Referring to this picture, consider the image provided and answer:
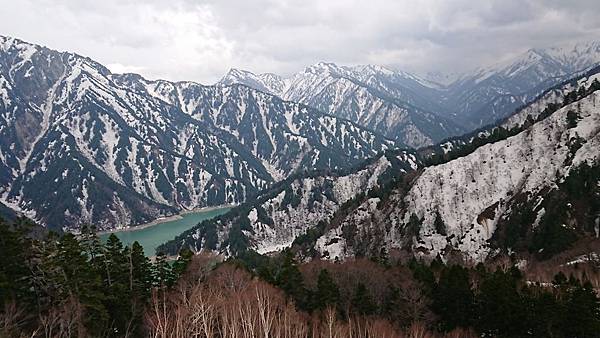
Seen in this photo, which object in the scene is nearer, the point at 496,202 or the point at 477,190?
the point at 496,202

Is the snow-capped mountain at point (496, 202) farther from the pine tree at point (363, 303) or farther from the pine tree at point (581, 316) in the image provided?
the pine tree at point (363, 303)

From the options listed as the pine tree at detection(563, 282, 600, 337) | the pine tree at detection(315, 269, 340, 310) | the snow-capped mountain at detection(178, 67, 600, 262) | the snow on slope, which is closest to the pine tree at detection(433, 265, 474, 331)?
the pine tree at detection(563, 282, 600, 337)

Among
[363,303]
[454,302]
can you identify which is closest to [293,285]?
[363,303]

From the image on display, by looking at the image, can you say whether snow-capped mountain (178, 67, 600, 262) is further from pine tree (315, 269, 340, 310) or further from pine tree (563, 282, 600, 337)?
pine tree (315, 269, 340, 310)

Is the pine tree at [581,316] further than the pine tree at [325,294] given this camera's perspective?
No

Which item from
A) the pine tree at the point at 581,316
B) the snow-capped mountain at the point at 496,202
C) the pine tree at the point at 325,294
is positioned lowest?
the pine tree at the point at 581,316

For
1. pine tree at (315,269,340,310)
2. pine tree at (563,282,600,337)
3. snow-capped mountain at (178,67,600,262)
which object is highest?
snow-capped mountain at (178,67,600,262)

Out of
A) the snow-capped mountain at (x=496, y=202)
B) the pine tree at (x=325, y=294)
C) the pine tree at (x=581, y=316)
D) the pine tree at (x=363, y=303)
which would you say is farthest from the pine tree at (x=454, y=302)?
the snow-capped mountain at (x=496, y=202)

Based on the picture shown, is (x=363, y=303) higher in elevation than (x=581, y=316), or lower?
higher

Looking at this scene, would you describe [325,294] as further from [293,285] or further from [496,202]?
[496,202]

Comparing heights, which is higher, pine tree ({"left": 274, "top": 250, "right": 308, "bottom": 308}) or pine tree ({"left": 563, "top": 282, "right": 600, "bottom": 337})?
pine tree ({"left": 274, "top": 250, "right": 308, "bottom": 308})

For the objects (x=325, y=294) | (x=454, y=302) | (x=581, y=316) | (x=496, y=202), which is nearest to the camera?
(x=581, y=316)

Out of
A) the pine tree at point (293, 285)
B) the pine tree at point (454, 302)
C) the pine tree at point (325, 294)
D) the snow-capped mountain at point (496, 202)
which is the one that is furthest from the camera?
the snow-capped mountain at point (496, 202)

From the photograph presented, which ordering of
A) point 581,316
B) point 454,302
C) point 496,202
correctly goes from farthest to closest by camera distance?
1. point 496,202
2. point 454,302
3. point 581,316
